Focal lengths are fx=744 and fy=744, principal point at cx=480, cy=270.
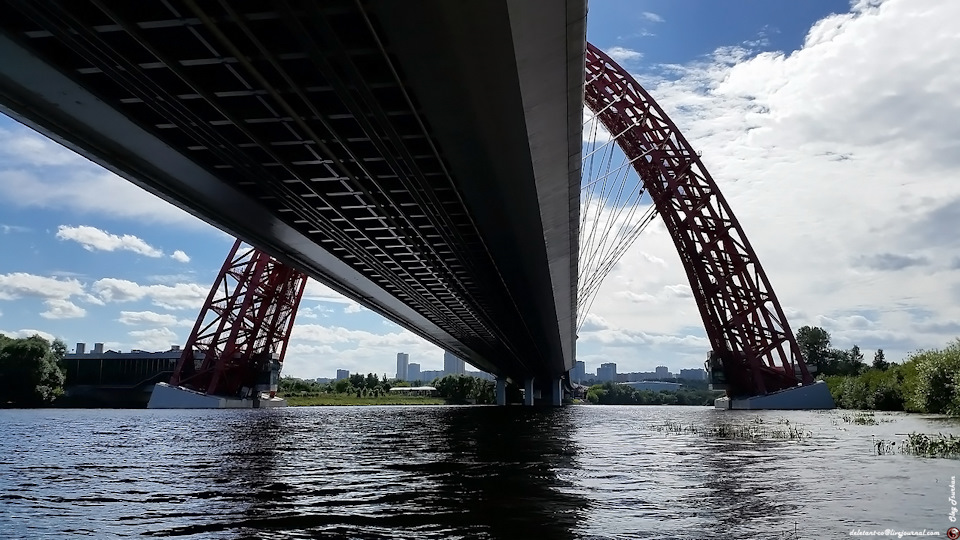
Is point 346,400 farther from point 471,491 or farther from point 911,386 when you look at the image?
point 471,491

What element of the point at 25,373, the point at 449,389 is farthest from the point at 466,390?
the point at 25,373

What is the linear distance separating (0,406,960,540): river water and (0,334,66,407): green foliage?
70777 mm

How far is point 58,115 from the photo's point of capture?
1777 cm

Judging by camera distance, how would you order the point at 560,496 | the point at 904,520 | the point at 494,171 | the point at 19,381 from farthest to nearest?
the point at 19,381 < the point at 494,171 < the point at 560,496 < the point at 904,520

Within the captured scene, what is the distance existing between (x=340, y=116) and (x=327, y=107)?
40 cm

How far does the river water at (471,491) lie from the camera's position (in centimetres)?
891

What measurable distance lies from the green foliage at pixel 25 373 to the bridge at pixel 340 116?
204 ft

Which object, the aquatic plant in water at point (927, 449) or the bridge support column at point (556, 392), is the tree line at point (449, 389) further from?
the aquatic plant in water at point (927, 449)

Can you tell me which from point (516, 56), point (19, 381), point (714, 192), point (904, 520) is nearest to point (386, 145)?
point (516, 56)

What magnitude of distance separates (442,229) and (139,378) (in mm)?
79093

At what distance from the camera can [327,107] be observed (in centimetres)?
1814

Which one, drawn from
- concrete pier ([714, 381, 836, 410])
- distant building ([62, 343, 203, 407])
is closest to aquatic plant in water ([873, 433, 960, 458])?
concrete pier ([714, 381, 836, 410])

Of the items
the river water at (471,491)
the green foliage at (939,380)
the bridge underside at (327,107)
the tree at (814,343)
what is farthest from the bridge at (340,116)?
the tree at (814,343)

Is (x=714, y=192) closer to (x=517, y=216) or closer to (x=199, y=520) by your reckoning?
(x=517, y=216)
